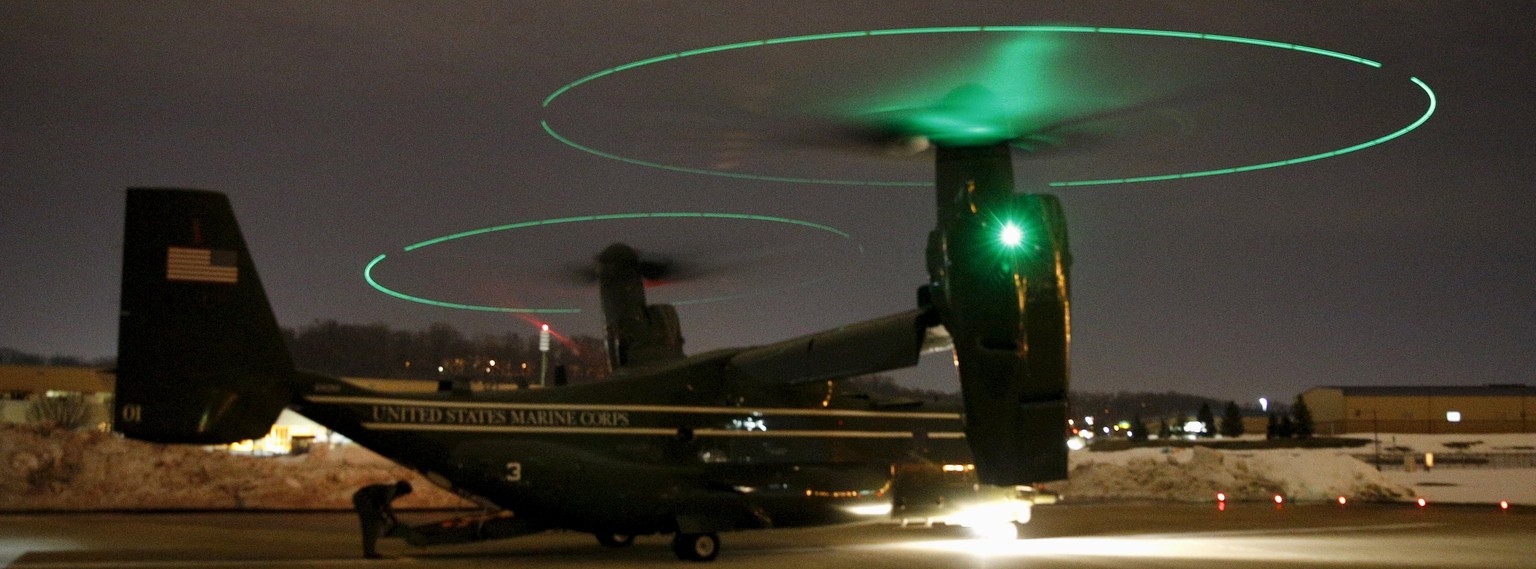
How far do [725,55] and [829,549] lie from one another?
12.6 meters

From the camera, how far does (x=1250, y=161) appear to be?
15094 mm

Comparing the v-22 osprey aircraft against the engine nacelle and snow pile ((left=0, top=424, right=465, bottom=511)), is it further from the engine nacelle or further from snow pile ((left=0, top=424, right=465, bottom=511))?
snow pile ((left=0, top=424, right=465, bottom=511))

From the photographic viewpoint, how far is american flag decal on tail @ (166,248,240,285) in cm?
1903

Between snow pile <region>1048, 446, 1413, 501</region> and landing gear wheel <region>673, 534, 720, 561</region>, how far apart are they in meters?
22.6

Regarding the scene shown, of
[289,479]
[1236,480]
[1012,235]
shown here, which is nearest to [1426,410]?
[1236,480]

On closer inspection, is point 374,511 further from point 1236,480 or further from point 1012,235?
point 1236,480

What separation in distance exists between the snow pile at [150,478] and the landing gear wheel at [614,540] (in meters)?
12.6

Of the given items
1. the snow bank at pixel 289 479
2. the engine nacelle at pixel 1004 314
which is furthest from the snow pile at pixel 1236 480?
the engine nacelle at pixel 1004 314

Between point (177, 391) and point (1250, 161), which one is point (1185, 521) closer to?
point (1250, 161)

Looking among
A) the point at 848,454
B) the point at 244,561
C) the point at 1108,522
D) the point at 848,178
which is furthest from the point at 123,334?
the point at 1108,522

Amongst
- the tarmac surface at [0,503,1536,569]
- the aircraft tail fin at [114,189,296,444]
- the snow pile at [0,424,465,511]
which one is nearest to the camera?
the aircraft tail fin at [114,189,296,444]

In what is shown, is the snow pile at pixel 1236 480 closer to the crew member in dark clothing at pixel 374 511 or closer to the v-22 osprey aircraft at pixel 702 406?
the v-22 osprey aircraft at pixel 702 406

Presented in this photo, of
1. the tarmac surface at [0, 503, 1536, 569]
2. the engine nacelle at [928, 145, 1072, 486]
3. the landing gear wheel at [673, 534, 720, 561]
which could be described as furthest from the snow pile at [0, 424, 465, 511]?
the engine nacelle at [928, 145, 1072, 486]

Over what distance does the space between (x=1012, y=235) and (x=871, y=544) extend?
965 centimetres
